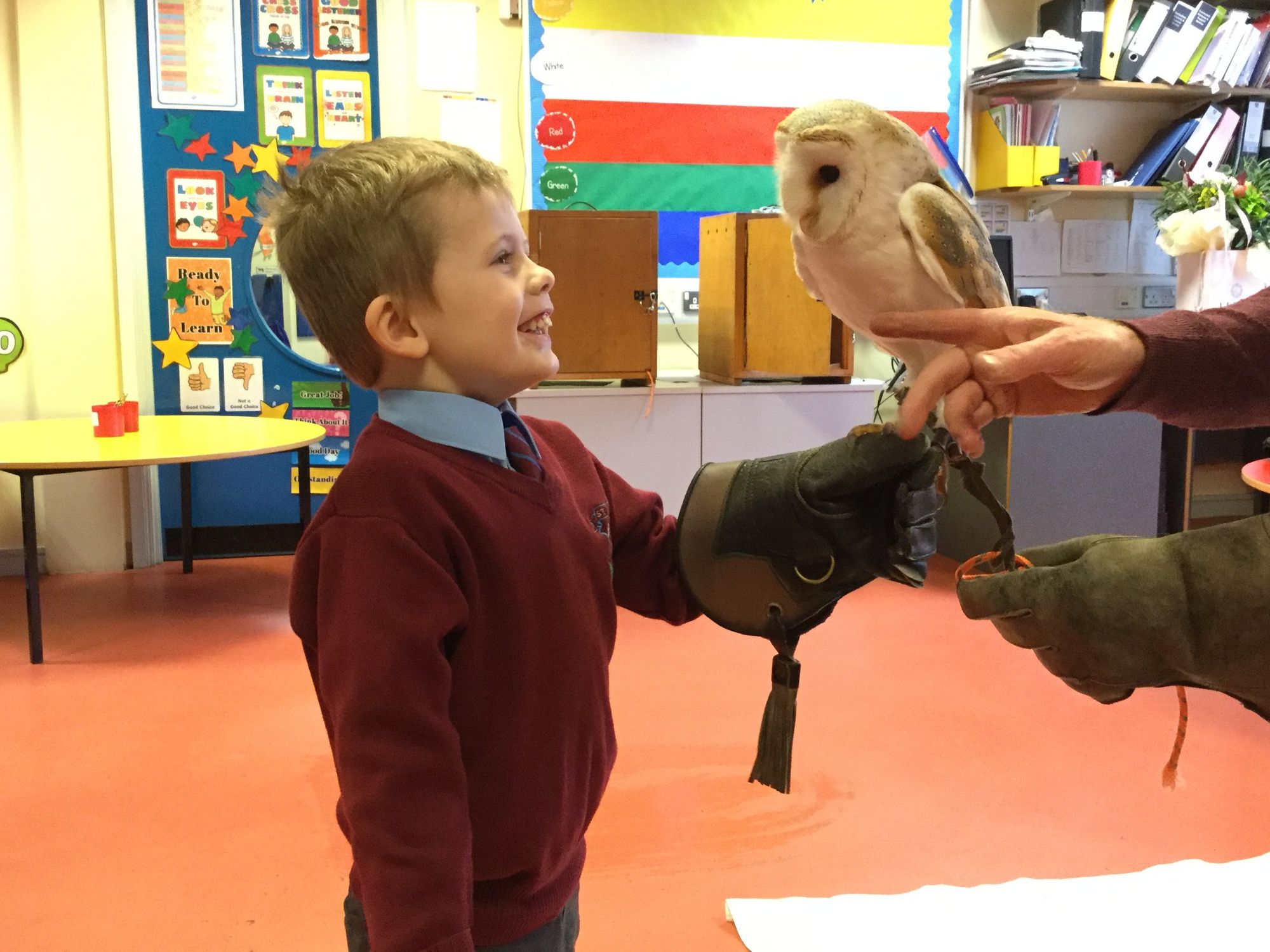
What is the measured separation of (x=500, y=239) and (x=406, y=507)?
10.6 inches

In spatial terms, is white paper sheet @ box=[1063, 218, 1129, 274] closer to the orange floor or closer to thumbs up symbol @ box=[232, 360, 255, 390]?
the orange floor

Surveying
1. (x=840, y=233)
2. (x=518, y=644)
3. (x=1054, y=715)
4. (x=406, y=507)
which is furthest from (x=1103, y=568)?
(x=1054, y=715)

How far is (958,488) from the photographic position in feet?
14.4

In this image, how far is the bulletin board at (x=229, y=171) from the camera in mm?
4133

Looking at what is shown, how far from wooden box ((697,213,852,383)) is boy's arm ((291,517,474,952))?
3.02 meters

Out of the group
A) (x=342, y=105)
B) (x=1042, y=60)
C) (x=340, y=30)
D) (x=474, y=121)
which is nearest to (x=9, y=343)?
(x=342, y=105)

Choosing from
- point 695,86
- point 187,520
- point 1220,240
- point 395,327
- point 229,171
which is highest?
point 695,86

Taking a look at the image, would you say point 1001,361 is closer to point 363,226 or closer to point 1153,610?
point 1153,610

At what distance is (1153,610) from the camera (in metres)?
1.13

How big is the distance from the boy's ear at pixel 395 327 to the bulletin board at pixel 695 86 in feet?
11.3

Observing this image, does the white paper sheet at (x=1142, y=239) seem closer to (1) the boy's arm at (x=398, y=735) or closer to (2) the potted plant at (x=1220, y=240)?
(2) the potted plant at (x=1220, y=240)

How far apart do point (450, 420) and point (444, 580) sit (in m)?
0.16

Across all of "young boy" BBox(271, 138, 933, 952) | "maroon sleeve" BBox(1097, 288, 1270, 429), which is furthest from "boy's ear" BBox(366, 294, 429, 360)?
"maroon sleeve" BBox(1097, 288, 1270, 429)

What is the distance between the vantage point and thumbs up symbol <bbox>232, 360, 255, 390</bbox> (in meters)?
4.37
